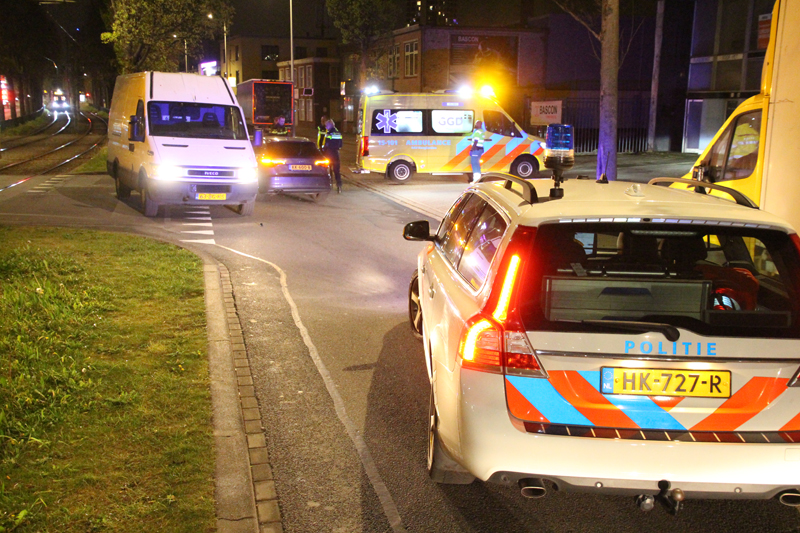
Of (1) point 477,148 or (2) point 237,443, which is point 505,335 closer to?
(2) point 237,443

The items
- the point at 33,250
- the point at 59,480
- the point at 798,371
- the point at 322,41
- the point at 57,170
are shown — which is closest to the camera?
the point at 798,371

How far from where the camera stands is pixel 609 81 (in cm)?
1535

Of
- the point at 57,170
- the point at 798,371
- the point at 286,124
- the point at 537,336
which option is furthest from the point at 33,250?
the point at 286,124

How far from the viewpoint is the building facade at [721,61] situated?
2740 cm

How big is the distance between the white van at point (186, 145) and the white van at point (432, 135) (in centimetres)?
727

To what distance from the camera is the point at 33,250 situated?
972cm

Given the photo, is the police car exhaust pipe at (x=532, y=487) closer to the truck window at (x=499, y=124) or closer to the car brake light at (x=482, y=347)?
the car brake light at (x=482, y=347)

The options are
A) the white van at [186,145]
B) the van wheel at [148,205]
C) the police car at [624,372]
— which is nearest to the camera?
the police car at [624,372]

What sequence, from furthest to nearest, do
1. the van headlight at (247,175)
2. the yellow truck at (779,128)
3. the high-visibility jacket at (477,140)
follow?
1. the high-visibility jacket at (477,140)
2. the van headlight at (247,175)
3. the yellow truck at (779,128)

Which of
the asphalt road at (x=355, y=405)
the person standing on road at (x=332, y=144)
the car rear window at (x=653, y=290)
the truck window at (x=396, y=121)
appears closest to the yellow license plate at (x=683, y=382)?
the car rear window at (x=653, y=290)

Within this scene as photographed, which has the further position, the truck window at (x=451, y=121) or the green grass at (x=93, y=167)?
the green grass at (x=93, y=167)

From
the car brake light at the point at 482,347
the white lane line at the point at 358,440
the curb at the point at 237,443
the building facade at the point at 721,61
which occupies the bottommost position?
the white lane line at the point at 358,440

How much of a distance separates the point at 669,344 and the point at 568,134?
18.1ft

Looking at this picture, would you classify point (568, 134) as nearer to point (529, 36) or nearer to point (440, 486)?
point (440, 486)
